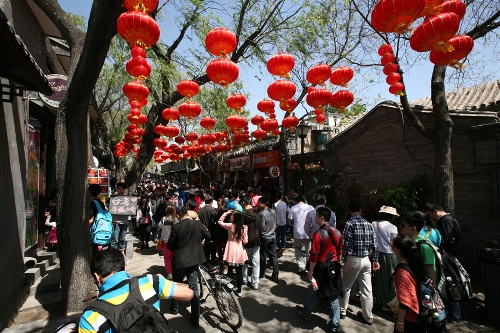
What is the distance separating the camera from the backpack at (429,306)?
2848 mm

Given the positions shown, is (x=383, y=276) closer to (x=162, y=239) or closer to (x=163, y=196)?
(x=162, y=239)

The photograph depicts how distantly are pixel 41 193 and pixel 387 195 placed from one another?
9.54 meters

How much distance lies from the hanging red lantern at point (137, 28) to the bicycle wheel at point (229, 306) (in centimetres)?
399

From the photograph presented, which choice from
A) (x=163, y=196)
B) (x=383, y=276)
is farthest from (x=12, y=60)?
(x=163, y=196)

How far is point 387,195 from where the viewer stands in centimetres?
841

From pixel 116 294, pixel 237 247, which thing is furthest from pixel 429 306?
pixel 237 247

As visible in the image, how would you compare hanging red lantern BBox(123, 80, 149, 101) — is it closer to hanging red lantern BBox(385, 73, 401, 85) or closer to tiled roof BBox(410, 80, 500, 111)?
hanging red lantern BBox(385, 73, 401, 85)

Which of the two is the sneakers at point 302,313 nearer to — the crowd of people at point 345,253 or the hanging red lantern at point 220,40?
the crowd of people at point 345,253

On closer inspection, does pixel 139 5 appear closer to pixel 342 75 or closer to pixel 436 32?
pixel 342 75

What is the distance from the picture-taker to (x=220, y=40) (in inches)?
187

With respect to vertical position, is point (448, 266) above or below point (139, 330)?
below

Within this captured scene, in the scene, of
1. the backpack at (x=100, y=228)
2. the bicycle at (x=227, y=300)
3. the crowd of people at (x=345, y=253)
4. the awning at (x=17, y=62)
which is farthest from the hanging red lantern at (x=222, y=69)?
the bicycle at (x=227, y=300)

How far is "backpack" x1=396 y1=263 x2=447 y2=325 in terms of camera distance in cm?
285

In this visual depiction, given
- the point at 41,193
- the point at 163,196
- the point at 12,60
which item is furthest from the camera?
the point at 163,196
